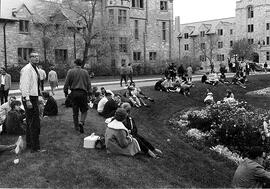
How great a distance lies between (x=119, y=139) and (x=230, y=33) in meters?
80.1

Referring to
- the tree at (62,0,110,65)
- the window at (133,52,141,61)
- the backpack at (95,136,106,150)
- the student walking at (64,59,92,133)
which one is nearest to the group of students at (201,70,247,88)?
the tree at (62,0,110,65)

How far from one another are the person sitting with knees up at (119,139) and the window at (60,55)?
37.7 m

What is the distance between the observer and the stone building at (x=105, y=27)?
45781 mm

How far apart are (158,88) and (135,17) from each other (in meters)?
30.0

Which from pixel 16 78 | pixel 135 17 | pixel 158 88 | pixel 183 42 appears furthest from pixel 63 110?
pixel 183 42

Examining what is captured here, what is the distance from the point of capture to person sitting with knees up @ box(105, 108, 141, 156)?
11617 mm

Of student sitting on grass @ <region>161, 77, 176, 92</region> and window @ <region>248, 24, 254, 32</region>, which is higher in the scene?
window @ <region>248, 24, 254, 32</region>

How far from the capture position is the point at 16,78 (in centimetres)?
4253

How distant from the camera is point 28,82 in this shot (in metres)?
10.7

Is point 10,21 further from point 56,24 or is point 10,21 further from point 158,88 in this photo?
point 158,88

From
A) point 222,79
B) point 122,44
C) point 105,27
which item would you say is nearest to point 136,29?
point 122,44

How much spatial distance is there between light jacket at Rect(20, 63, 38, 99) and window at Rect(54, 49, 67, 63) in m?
38.2

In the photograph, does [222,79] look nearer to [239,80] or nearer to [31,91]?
[239,80]

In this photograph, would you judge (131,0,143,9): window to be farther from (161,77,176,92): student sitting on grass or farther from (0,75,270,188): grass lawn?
(0,75,270,188): grass lawn
